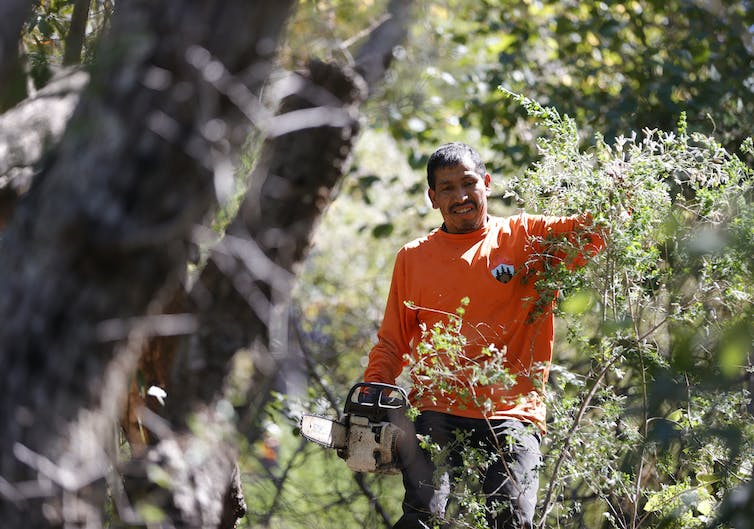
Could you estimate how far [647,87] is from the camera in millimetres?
6457

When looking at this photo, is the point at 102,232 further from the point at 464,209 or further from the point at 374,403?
the point at 464,209

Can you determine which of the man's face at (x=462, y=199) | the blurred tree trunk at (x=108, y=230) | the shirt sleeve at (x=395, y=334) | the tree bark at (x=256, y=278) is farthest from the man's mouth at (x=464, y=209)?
the blurred tree trunk at (x=108, y=230)

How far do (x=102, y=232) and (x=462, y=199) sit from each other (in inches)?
90.9

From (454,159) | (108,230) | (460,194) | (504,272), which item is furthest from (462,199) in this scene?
(108,230)

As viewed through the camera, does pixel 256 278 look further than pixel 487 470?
No

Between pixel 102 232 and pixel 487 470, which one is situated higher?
pixel 102 232

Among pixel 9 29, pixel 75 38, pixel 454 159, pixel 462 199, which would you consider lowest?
pixel 462 199

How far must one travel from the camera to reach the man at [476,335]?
11.4ft

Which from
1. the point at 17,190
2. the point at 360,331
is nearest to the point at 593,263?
the point at 17,190

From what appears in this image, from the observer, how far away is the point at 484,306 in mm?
3781

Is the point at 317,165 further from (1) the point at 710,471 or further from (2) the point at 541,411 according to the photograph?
(1) the point at 710,471

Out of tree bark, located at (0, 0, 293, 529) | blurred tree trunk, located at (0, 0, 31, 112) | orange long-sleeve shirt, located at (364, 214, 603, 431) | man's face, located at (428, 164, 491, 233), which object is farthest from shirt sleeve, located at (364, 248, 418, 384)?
blurred tree trunk, located at (0, 0, 31, 112)

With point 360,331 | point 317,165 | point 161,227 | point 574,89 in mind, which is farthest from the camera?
point 360,331

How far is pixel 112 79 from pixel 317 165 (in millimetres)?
824
